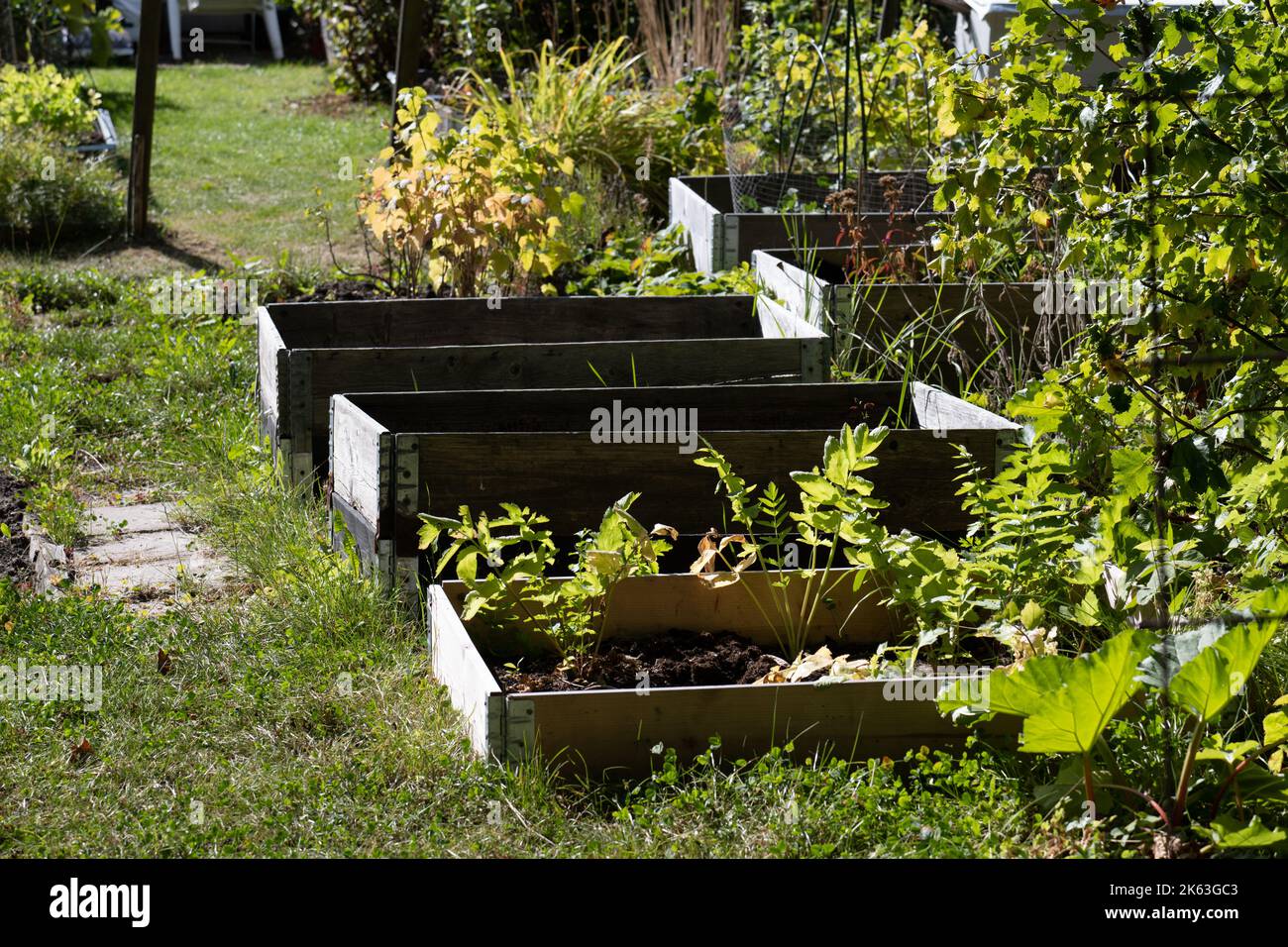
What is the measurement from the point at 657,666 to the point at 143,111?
6707 millimetres

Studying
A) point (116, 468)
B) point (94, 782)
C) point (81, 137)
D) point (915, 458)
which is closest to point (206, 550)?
point (116, 468)

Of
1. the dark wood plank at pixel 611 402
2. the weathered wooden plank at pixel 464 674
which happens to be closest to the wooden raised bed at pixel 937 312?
the dark wood plank at pixel 611 402

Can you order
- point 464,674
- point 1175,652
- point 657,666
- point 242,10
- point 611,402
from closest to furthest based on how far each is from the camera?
point 1175,652 < point 464,674 < point 657,666 < point 611,402 < point 242,10

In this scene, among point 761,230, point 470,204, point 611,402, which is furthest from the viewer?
point 761,230

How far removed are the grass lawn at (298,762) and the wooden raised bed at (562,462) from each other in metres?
0.26

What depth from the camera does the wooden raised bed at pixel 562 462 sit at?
3.63 m

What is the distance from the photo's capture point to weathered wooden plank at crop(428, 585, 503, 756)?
2.85 meters

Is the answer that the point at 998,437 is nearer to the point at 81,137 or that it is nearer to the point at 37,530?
the point at 37,530

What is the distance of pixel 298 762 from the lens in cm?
298

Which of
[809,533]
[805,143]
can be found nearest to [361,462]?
[809,533]

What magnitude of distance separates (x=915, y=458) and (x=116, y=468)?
302 cm

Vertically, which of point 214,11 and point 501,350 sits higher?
point 214,11

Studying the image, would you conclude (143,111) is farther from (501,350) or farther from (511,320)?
(501,350)

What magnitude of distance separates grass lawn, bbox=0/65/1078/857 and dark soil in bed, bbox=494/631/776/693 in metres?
0.24
